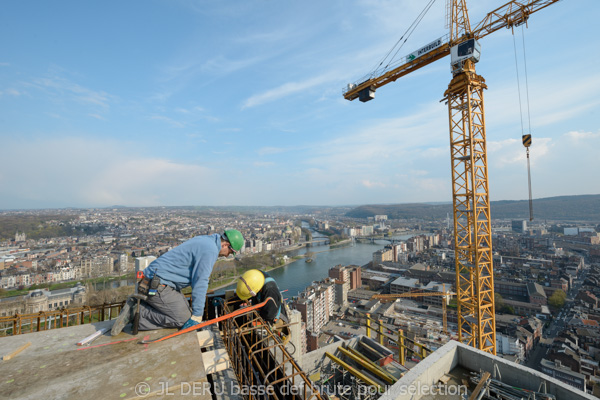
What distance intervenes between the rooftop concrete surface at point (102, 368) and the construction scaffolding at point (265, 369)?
0.20 metres

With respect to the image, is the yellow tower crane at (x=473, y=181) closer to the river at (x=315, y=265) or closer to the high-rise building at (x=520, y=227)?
the river at (x=315, y=265)

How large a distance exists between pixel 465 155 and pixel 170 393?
19.4ft

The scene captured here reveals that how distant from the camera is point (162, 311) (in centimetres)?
116

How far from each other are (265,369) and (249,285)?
1.34ft

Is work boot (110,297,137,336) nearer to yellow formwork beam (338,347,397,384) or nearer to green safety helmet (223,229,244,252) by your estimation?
green safety helmet (223,229,244,252)

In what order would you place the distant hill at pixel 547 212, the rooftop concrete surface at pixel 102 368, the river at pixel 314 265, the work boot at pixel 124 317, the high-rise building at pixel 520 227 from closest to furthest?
the rooftop concrete surface at pixel 102 368 < the work boot at pixel 124 317 < the river at pixel 314 265 < the high-rise building at pixel 520 227 < the distant hill at pixel 547 212

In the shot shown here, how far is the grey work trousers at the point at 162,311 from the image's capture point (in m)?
1.15

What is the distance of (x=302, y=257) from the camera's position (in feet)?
80.1

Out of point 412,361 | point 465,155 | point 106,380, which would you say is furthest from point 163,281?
point 412,361

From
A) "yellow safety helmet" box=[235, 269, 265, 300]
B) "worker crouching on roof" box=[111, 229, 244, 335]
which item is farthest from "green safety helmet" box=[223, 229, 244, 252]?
"yellow safety helmet" box=[235, 269, 265, 300]

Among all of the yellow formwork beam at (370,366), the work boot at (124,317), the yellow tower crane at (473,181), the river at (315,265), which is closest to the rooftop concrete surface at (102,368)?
the work boot at (124,317)

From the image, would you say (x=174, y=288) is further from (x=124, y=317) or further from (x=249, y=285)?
(x=249, y=285)

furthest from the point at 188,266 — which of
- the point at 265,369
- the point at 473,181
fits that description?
the point at 473,181

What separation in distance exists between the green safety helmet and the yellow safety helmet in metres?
0.19
